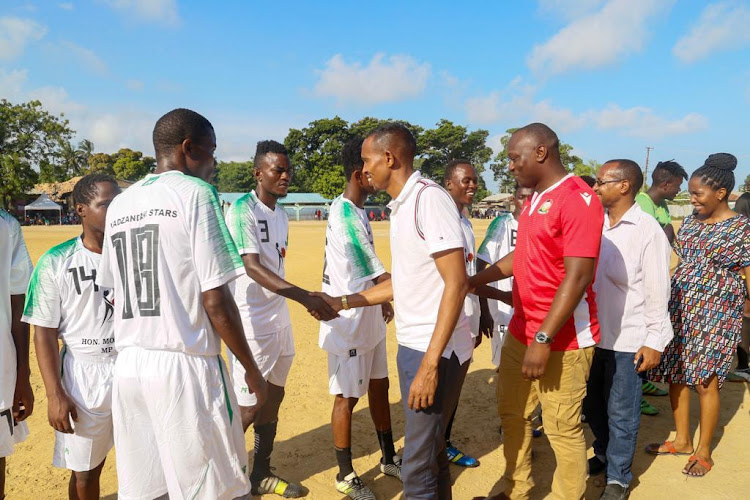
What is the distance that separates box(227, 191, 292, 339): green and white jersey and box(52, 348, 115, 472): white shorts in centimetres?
107

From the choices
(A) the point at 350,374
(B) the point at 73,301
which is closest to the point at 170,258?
(B) the point at 73,301

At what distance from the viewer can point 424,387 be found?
2.46m

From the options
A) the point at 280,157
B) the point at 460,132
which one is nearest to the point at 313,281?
the point at 280,157

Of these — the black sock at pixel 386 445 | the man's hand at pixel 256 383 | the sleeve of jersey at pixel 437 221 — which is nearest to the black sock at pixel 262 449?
the black sock at pixel 386 445

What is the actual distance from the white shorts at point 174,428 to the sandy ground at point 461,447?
1649 millimetres

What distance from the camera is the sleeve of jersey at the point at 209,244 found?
6.91 feet

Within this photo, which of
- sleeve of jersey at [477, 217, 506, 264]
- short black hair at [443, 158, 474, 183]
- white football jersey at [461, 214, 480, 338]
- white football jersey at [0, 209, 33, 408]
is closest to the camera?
white football jersey at [0, 209, 33, 408]

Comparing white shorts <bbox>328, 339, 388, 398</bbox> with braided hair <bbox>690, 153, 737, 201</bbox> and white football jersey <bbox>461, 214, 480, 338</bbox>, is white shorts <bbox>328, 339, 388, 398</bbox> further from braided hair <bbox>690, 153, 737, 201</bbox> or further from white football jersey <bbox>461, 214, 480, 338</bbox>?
braided hair <bbox>690, 153, 737, 201</bbox>

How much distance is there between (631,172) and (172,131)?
324cm

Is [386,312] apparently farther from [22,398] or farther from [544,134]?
[22,398]

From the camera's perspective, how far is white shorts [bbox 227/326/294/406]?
3543 millimetres

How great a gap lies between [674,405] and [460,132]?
5625cm

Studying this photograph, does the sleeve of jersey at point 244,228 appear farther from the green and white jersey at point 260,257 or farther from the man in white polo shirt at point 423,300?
the man in white polo shirt at point 423,300

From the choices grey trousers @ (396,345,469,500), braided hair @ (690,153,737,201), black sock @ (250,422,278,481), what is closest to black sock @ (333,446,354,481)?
black sock @ (250,422,278,481)
